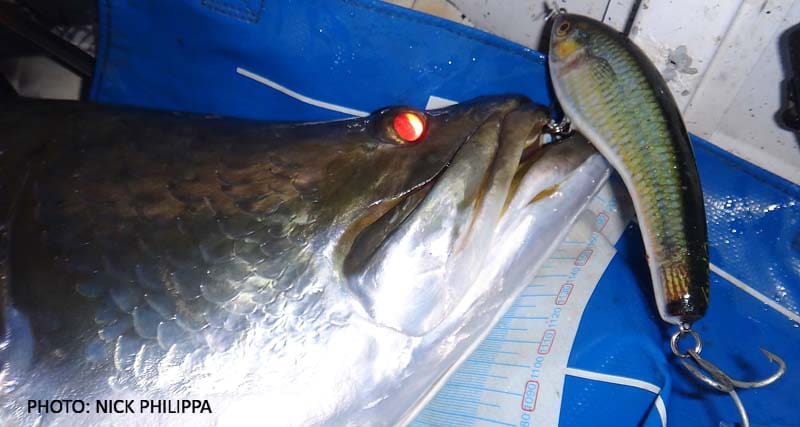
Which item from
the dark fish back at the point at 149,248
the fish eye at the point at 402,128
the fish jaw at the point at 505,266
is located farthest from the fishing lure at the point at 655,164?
the dark fish back at the point at 149,248

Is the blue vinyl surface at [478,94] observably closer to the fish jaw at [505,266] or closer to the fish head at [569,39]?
the fish head at [569,39]

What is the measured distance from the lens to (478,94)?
64.8 inches

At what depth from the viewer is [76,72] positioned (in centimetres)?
234

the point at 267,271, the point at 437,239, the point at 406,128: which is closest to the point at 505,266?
the point at 437,239

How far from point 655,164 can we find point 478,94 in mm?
614

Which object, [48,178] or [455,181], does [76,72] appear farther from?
[455,181]

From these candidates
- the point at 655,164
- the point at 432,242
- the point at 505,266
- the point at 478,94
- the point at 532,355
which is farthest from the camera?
the point at 478,94

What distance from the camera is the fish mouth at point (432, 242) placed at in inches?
36.8

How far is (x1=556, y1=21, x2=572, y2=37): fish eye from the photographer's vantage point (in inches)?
53.2

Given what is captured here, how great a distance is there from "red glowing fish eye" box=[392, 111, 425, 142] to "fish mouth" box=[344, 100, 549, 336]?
106 millimetres

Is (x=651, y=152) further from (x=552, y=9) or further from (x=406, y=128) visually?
(x=552, y=9)

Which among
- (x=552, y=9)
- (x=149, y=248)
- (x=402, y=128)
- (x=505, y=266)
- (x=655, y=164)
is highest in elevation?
(x=552, y=9)

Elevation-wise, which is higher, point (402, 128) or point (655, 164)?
point (655, 164)

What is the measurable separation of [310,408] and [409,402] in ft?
0.64
